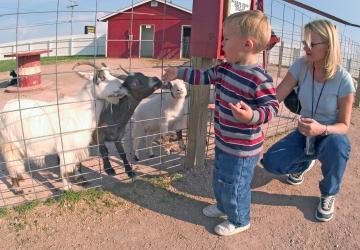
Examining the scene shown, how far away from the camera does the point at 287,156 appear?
3.51m

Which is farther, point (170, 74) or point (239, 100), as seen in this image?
point (170, 74)

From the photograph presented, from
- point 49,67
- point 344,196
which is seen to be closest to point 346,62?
point 344,196

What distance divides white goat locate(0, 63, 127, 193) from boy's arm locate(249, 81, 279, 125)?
1.85 meters

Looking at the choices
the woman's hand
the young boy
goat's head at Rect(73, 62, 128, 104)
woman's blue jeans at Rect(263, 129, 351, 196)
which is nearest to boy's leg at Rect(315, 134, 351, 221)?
woman's blue jeans at Rect(263, 129, 351, 196)

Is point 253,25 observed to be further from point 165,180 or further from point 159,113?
point 159,113

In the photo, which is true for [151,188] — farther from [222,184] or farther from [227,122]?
[227,122]

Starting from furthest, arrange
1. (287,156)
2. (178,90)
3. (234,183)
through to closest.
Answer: (178,90)
(287,156)
(234,183)

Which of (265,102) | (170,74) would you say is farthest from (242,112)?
(170,74)

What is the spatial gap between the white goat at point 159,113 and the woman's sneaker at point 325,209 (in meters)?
2.40

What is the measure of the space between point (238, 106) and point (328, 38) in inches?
45.8

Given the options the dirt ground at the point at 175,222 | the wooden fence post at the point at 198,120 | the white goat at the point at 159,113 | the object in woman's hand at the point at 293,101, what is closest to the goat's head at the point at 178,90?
the white goat at the point at 159,113

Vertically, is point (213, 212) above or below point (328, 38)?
below

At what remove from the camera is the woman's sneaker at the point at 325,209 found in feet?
10.9

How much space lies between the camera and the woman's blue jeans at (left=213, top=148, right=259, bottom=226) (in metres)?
2.91
